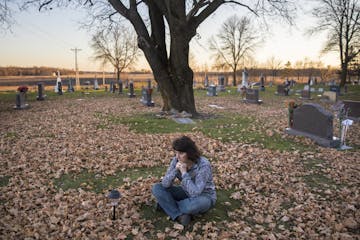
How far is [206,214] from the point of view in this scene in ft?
15.5

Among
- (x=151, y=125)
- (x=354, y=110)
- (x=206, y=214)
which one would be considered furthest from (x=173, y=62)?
(x=206, y=214)

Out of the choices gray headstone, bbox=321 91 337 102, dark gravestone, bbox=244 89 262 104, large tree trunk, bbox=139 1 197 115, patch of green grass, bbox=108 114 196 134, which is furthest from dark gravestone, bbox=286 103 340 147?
gray headstone, bbox=321 91 337 102

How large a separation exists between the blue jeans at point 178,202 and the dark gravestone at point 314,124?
624 cm

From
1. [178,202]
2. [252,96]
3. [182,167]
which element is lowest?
[178,202]

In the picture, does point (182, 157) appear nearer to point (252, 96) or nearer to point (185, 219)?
point (185, 219)

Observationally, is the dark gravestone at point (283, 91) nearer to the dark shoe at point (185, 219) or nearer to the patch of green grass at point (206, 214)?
the patch of green grass at point (206, 214)

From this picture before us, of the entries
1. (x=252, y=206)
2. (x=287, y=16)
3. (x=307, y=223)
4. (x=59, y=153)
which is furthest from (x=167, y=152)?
(x=287, y=16)

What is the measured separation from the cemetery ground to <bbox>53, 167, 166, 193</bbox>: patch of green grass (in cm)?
2

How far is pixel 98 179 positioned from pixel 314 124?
711 centimetres

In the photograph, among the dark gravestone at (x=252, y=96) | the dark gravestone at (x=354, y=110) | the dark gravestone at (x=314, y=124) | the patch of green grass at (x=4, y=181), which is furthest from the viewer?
the dark gravestone at (x=252, y=96)

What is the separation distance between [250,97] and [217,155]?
1393cm

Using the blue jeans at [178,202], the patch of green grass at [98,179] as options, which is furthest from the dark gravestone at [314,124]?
the blue jeans at [178,202]

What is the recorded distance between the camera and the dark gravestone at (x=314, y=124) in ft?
29.7

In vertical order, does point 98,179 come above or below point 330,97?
below
